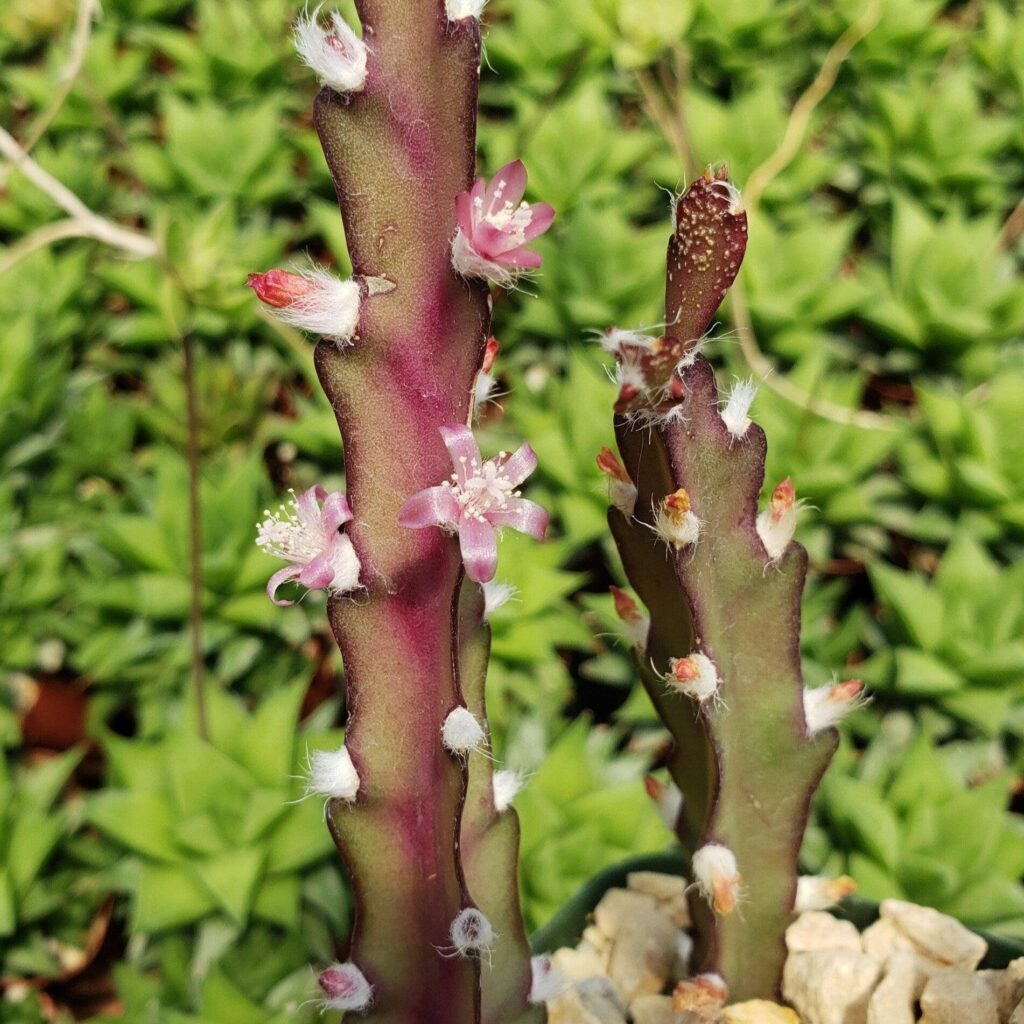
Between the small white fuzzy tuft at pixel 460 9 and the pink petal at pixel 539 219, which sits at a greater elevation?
the small white fuzzy tuft at pixel 460 9

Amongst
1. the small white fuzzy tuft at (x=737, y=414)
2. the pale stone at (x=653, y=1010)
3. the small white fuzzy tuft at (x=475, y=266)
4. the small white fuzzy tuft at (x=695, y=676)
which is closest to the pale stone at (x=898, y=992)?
the pale stone at (x=653, y=1010)

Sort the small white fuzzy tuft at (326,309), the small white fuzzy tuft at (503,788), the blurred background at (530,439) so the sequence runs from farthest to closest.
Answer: the blurred background at (530,439) < the small white fuzzy tuft at (503,788) < the small white fuzzy tuft at (326,309)

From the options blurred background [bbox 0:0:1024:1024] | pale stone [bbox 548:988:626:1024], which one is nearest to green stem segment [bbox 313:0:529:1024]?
pale stone [bbox 548:988:626:1024]

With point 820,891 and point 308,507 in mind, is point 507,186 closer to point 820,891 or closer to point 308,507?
point 308,507

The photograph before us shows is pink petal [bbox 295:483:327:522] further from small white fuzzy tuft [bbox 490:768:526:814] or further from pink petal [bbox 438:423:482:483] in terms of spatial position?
small white fuzzy tuft [bbox 490:768:526:814]

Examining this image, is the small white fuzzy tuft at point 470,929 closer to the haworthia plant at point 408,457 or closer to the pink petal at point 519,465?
the haworthia plant at point 408,457

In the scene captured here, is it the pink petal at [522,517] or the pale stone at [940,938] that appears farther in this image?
the pale stone at [940,938]

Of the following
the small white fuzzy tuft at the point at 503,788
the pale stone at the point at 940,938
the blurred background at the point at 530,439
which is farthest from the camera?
the blurred background at the point at 530,439

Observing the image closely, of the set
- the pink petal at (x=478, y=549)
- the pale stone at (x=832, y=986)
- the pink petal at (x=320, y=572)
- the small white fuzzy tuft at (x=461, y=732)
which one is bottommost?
the pale stone at (x=832, y=986)
